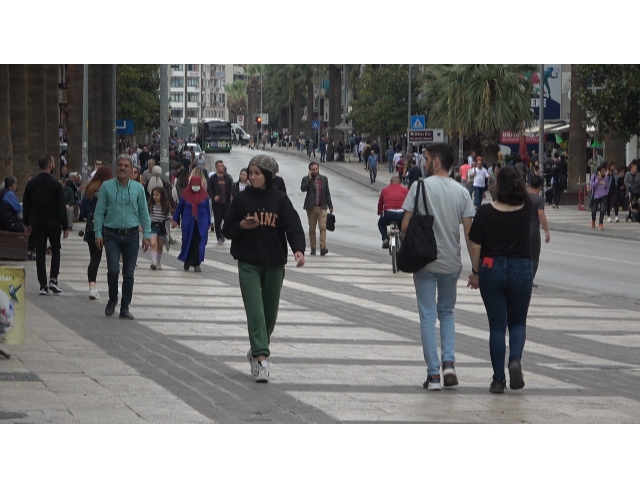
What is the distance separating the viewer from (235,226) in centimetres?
937

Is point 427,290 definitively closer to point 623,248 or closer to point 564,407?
point 564,407

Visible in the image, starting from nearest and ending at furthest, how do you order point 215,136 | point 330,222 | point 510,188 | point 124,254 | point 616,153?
Answer: 1. point 510,188
2. point 124,254
3. point 330,222
4. point 616,153
5. point 215,136

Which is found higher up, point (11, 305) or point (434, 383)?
point (11, 305)

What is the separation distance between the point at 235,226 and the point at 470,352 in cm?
293

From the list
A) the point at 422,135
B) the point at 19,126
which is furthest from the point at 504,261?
the point at 422,135

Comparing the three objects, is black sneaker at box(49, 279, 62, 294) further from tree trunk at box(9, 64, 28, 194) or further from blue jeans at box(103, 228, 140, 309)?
tree trunk at box(9, 64, 28, 194)

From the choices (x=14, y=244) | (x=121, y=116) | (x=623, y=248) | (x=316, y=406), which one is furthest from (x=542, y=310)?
(x=121, y=116)

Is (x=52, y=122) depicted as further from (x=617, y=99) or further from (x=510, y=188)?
(x=510, y=188)

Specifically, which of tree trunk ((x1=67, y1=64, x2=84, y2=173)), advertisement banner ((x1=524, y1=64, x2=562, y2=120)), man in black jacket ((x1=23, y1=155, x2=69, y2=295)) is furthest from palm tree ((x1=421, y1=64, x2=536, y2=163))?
man in black jacket ((x1=23, y1=155, x2=69, y2=295))

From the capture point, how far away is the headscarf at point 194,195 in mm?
19286

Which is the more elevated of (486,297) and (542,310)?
(486,297)

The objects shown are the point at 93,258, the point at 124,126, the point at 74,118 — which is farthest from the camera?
the point at 124,126

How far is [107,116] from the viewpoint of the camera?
44688 mm

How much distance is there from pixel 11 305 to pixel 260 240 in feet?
7.03
